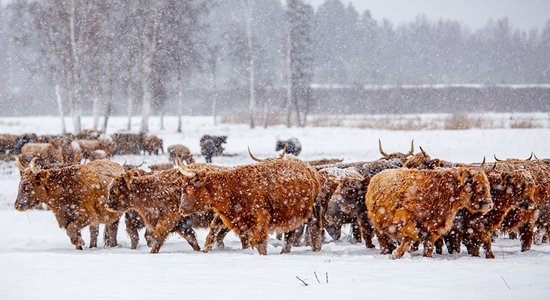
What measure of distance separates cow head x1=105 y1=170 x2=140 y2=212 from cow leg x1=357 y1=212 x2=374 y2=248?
344 centimetres

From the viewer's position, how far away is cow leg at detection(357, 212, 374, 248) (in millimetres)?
9758

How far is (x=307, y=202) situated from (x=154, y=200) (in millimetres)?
2305

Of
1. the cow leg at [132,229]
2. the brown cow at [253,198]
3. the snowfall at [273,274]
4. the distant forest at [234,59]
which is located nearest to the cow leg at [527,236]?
the snowfall at [273,274]

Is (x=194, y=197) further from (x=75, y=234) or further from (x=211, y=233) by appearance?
(x=75, y=234)

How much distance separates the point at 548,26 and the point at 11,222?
365 feet

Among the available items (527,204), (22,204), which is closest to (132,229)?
(22,204)

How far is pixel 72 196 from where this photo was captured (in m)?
10.9

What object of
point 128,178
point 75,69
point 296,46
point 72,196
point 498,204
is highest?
point 296,46

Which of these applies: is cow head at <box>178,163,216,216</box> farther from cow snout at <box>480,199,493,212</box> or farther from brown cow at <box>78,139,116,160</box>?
brown cow at <box>78,139,116,160</box>

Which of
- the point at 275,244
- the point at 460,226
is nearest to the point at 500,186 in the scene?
the point at 460,226

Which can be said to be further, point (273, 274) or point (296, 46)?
point (296, 46)

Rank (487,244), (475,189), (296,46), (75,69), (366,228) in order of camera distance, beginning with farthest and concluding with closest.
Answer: (296,46), (75,69), (366,228), (487,244), (475,189)

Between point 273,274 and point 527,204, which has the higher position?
point 527,204

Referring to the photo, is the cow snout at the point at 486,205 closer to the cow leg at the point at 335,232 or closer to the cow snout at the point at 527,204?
the cow snout at the point at 527,204
